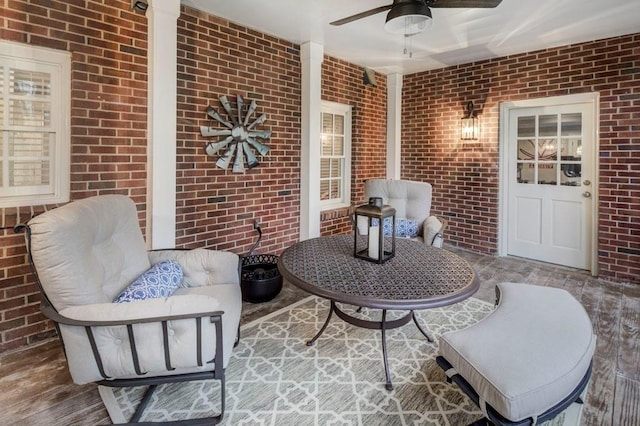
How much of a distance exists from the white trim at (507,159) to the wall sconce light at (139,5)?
13.6 feet

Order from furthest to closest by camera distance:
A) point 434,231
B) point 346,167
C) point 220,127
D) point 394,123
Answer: point 394,123
point 346,167
point 220,127
point 434,231

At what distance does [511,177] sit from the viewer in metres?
4.66

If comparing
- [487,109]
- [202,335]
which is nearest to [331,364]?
[202,335]

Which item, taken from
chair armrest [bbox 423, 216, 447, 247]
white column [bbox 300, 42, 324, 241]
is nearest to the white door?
chair armrest [bbox 423, 216, 447, 247]

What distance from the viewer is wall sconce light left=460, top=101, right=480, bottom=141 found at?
15.8 ft

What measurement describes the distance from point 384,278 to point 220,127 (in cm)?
229

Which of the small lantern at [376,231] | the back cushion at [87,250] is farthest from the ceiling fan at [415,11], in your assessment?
the back cushion at [87,250]

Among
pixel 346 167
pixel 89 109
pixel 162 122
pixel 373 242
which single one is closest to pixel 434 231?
pixel 373 242

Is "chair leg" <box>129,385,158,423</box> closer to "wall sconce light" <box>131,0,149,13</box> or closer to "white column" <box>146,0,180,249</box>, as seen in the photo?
"white column" <box>146,0,180,249</box>

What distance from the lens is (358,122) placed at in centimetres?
504

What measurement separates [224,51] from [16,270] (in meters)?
2.46

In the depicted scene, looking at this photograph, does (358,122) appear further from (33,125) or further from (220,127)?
(33,125)

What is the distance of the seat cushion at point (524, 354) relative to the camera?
137 cm

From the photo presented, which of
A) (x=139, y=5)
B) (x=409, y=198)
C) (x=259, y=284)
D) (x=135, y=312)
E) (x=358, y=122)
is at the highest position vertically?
(x=139, y=5)
